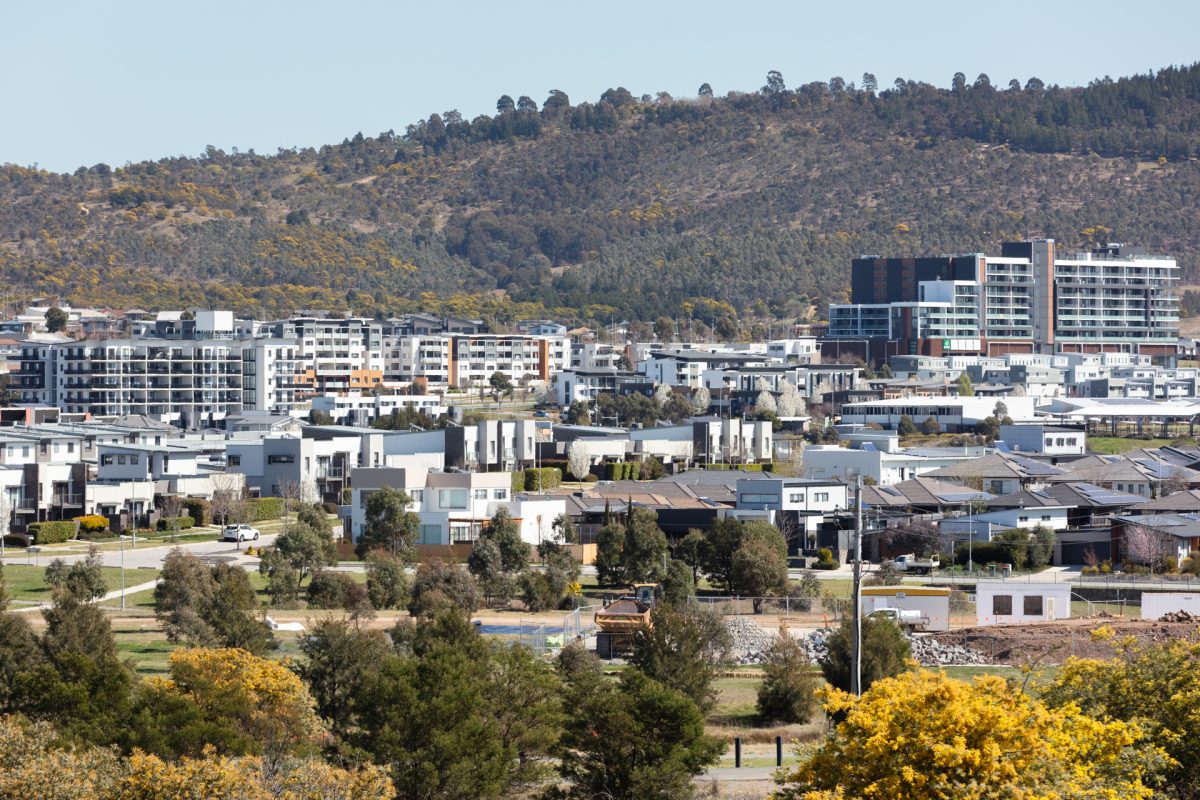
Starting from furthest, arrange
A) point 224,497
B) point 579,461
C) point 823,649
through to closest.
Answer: point 579,461
point 224,497
point 823,649

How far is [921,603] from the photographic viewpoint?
167 feet

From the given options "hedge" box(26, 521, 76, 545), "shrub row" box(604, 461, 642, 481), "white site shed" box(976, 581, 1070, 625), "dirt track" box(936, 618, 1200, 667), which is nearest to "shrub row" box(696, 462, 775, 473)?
"shrub row" box(604, 461, 642, 481)

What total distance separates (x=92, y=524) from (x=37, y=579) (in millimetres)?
14035

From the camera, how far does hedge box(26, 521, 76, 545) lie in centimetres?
6838

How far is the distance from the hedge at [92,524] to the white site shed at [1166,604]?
126 feet

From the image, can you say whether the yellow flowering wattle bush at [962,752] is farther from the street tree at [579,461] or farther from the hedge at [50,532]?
the street tree at [579,461]

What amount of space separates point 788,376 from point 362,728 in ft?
330

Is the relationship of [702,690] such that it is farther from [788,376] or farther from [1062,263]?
[1062,263]

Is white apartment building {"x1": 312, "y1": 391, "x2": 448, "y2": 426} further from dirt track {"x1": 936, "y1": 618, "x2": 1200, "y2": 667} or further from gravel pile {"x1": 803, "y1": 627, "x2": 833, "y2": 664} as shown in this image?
dirt track {"x1": 936, "y1": 618, "x2": 1200, "y2": 667}

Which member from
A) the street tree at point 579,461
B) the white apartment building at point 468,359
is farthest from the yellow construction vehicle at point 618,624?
the white apartment building at point 468,359

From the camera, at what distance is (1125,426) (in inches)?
4609

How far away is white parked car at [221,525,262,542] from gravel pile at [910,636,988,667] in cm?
2891

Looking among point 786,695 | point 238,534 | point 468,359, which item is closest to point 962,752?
point 786,695

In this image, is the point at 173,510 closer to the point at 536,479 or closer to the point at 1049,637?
the point at 536,479
